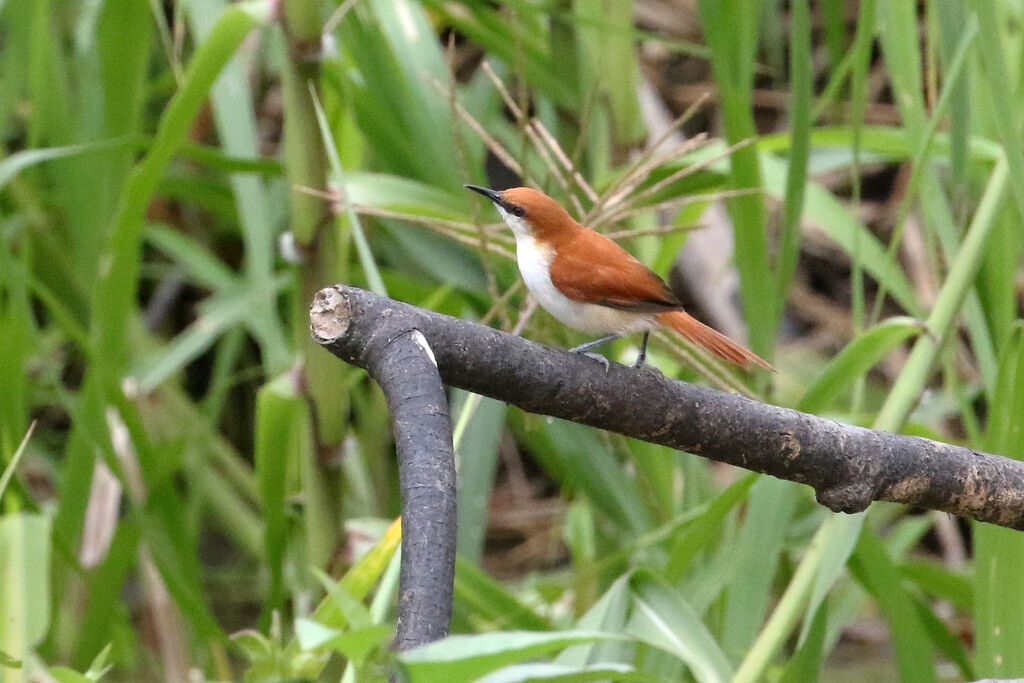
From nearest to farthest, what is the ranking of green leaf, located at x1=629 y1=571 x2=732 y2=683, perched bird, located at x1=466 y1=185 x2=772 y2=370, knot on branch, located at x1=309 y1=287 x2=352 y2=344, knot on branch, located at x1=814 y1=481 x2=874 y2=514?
knot on branch, located at x1=309 y1=287 x2=352 y2=344, knot on branch, located at x1=814 y1=481 x2=874 y2=514, green leaf, located at x1=629 y1=571 x2=732 y2=683, perched bird, located at x1=466 y1=185 x2=772 y2=370

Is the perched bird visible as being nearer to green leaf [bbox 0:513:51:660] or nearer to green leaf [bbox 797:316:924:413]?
green leaf [bbox 797:316:924:413]

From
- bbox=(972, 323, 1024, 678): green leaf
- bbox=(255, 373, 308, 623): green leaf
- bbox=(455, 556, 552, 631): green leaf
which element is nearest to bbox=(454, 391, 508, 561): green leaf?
bbox=(455, 556, 552, 631): green leaf

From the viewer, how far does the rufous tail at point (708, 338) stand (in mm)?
1552

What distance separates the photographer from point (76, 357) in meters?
3.64

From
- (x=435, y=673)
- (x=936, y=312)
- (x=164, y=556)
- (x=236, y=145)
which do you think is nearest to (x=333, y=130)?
(x=236, y=145)

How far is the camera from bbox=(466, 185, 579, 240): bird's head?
67.1 inches

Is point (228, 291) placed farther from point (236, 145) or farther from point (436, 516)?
point (436, 516)

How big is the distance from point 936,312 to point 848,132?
0.53m

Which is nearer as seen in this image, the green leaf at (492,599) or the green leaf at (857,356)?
the green leaf at (857,356)

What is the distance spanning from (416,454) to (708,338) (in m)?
0.80

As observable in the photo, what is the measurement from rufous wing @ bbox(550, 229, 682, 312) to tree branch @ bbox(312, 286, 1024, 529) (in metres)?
0.39

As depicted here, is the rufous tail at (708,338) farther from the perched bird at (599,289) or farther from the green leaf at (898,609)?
the green leaf at (898,609)

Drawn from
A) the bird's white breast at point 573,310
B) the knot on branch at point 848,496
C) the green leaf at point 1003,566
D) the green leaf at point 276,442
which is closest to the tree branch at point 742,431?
the knot on branch at point 848,496

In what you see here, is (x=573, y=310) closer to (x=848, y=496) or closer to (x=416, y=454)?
(x=848, y=496)
